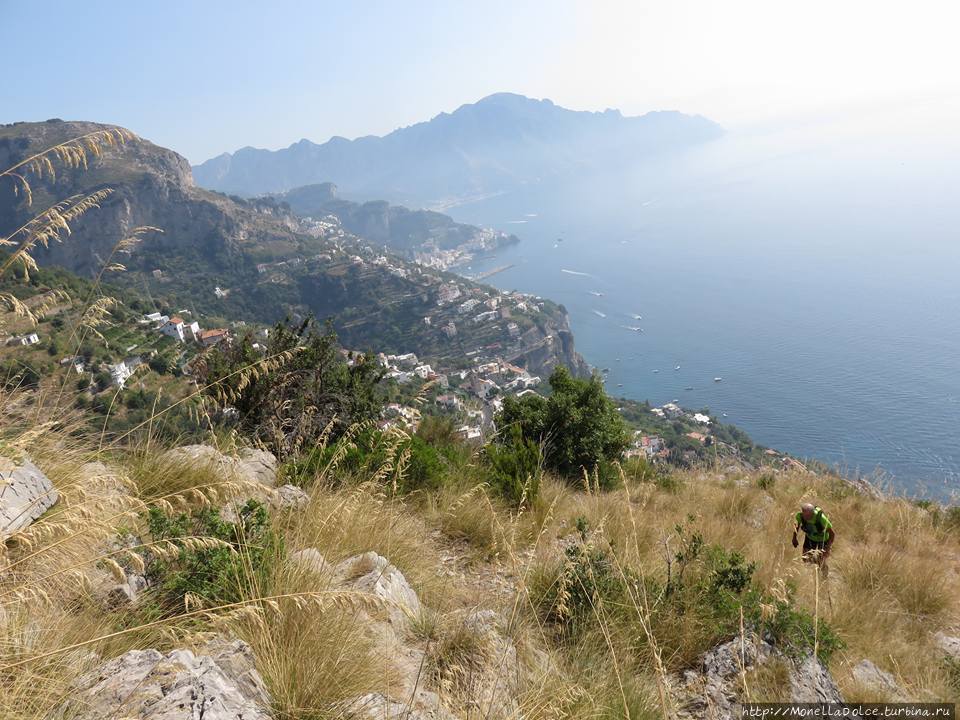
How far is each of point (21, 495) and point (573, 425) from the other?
24.4 feet

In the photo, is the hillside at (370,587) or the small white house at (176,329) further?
the small white house at (176,329)

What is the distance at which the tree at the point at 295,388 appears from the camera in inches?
209

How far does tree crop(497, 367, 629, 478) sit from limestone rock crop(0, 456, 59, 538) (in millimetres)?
6033

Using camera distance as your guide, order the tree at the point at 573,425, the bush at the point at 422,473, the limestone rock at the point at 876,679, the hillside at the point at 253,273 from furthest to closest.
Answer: the hillside at the point at 253,273, the tree at the point at 573,425, the bush at the point at 422,473, the limestone rock at the point at 876,679

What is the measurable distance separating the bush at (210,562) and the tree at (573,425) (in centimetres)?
556

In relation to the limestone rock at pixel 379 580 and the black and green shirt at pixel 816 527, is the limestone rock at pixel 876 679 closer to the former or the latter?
the black and green shirt at pixel 816 527

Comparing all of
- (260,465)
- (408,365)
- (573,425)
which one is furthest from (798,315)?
(260,465)

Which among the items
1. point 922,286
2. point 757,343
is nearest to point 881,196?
point 922,286

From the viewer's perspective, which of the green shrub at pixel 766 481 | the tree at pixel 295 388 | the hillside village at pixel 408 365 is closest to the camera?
the hillside village at pixel 408 365

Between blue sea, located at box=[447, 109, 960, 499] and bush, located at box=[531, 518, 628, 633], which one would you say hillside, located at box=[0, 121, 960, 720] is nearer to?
bush, located at box=[531, 518, 628, 633]

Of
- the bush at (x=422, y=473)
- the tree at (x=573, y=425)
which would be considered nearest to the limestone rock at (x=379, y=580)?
the bush at (x=422, y=473)

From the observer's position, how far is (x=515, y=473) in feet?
17.8

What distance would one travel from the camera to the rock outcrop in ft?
7.92

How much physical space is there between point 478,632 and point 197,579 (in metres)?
1.43
